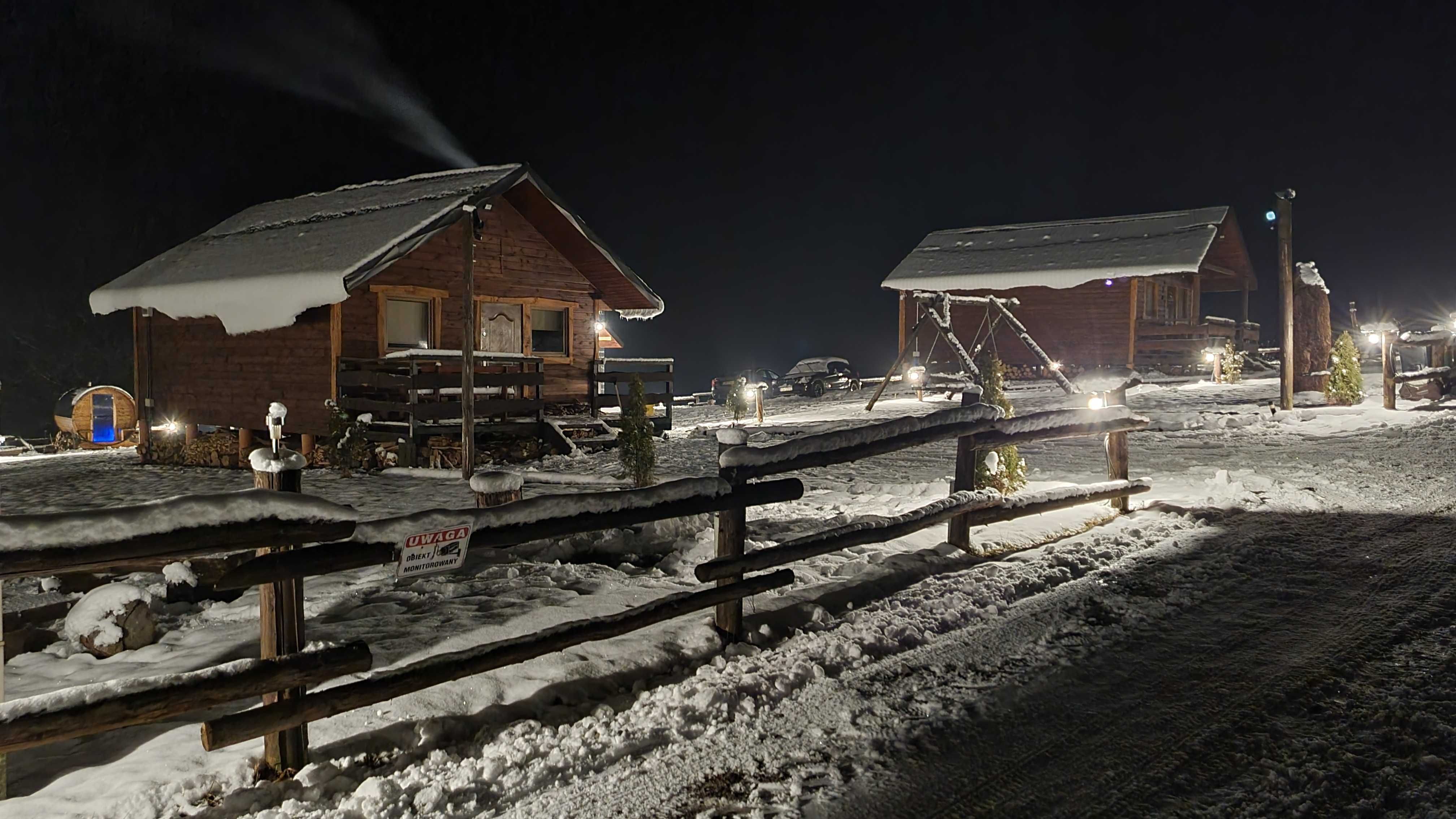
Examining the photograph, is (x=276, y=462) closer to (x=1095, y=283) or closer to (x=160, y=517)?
(x=160, y=517)

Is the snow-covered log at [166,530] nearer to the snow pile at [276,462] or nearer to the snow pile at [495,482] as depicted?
the snow pile at [276,462]

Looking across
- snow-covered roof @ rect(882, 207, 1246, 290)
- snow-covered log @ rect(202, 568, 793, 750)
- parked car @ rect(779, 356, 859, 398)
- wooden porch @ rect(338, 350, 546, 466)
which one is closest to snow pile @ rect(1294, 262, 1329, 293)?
snow-covered roof @ rect(882, 207, 1246, 290)

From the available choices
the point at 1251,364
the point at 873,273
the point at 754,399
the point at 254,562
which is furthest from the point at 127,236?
the point at 254,562

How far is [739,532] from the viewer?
522cm

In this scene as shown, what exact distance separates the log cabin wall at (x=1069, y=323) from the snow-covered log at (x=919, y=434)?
71.7ft

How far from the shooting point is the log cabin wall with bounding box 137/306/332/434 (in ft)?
53.4

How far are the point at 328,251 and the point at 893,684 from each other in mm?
14904

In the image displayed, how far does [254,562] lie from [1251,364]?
3346cm

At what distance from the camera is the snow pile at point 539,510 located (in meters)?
3.72

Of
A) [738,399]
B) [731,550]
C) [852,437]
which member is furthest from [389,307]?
[731,550]

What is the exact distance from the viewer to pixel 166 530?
3.09 metres

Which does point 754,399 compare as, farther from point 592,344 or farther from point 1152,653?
point 1152,653

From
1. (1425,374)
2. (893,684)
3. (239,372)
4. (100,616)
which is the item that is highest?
(239,372)

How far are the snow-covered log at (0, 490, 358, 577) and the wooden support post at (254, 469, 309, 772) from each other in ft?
0.41
